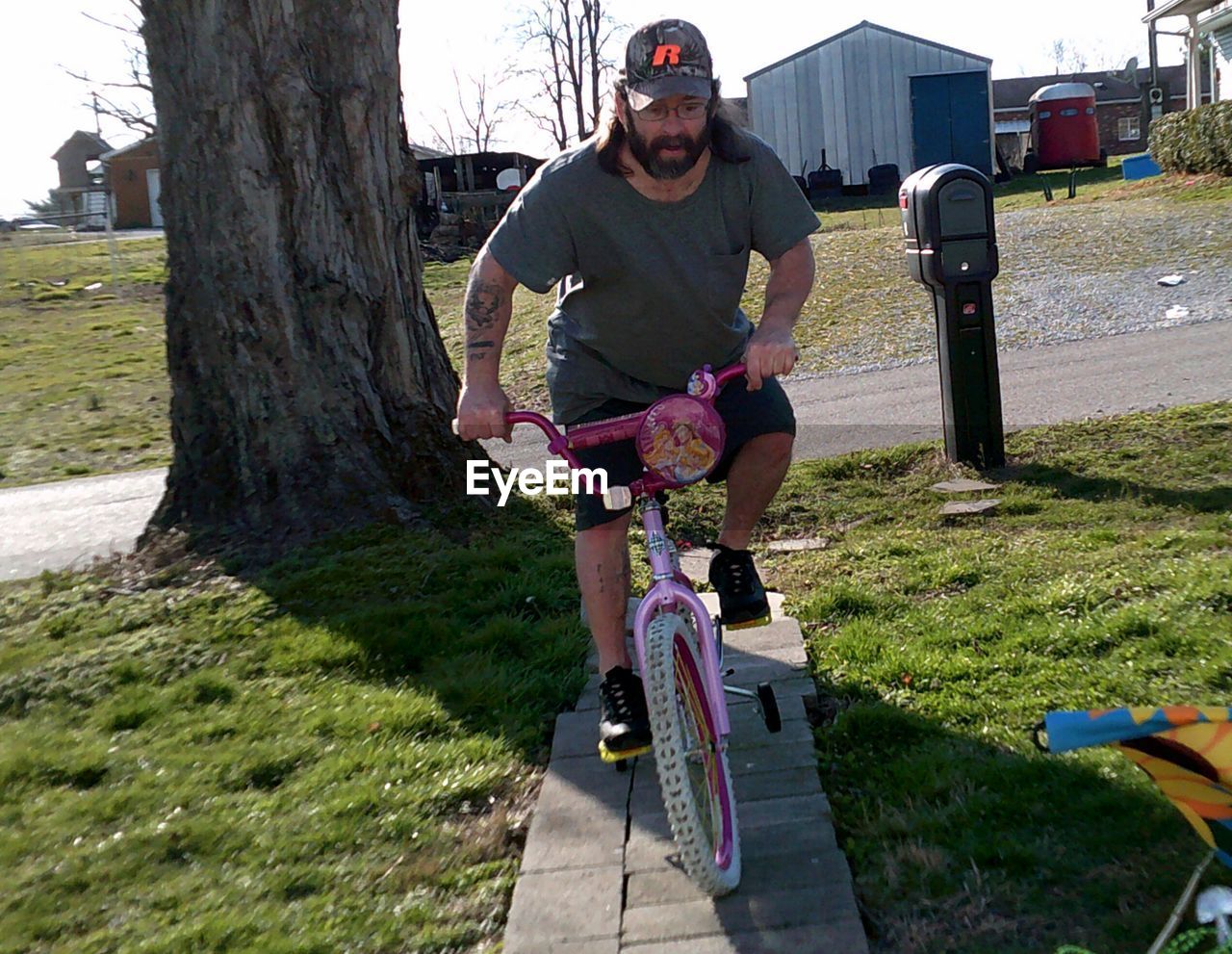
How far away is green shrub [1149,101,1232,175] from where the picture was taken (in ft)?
64.4

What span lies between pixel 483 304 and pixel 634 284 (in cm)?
41

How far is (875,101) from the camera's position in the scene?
36594 mm

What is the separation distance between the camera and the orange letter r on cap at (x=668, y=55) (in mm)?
3107

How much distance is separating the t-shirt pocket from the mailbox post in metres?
3.32

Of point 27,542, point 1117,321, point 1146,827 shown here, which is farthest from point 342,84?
point 1117,321

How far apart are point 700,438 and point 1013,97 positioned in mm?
65673

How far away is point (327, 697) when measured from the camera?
180 inches

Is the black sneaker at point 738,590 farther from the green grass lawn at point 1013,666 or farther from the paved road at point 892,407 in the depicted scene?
the paved road at point 892,407

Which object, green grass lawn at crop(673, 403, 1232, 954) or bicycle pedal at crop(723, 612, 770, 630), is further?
bicycle pedal at crop(723, 612, 770, 630)

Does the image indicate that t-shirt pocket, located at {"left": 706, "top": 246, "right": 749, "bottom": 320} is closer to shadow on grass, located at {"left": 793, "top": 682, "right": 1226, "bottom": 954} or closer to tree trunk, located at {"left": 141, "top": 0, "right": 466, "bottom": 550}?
shadow on grass, located at {"left": 793, "top": 682, "right": 1226, "bottom": 954}

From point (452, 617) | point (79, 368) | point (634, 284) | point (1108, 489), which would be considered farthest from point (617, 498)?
point (79, 368)

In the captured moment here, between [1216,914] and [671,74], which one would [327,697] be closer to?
[671,74]

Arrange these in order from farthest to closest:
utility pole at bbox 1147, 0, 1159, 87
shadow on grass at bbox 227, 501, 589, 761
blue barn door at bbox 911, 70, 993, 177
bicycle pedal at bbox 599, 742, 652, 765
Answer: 1. blue barn door at bbox 911, 70, 993, 177
2. utility pole at bbox 1147, 0, 1159, 87
3. shadow on grass at bbox 227, 501, 589, 761
4. bicycle pedal at bbox 599, 742, 652, 765

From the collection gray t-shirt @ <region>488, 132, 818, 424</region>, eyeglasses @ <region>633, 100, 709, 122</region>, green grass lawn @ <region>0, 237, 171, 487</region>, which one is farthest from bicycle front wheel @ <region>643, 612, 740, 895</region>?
green grass lawn @ <region>0, 237, 171, 487</region>
